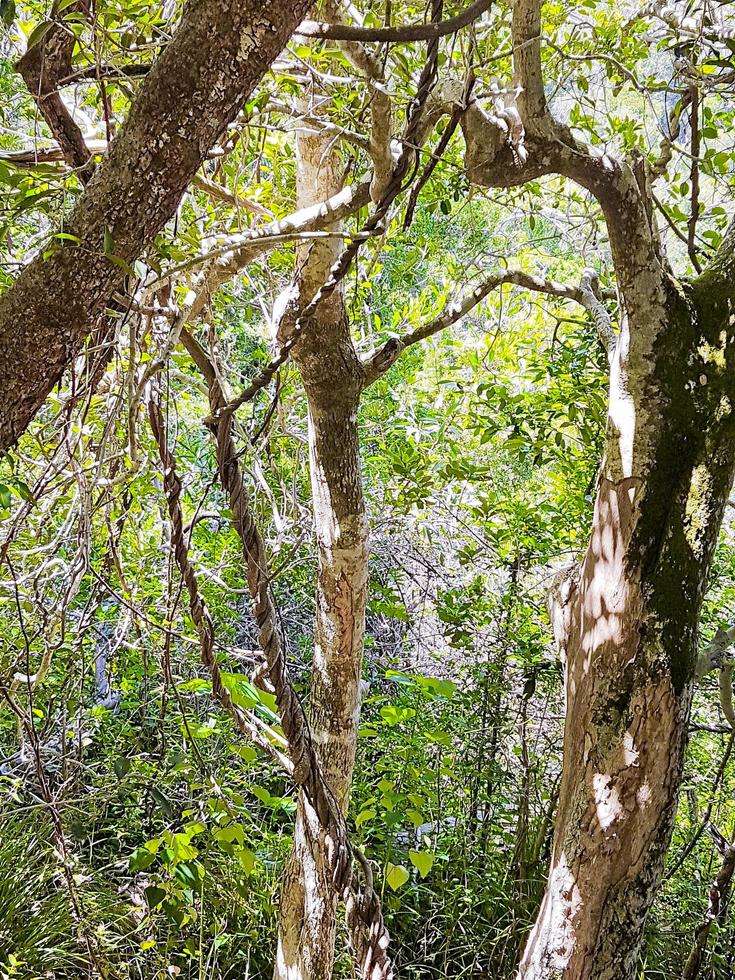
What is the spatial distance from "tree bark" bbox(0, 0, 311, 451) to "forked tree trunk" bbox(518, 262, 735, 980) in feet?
3.41

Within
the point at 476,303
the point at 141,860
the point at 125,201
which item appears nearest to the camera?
A: the point at 125,201

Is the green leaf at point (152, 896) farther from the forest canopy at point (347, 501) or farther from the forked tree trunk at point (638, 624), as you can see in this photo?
the forked tree trunk at point (638, 624)

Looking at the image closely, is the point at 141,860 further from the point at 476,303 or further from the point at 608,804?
the point at 476,303

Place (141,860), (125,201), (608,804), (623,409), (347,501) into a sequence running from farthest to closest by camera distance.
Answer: (347,501), (623,409), (608,804), (141,860), (125,201)

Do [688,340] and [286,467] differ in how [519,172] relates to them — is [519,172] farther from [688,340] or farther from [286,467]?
[286,467]

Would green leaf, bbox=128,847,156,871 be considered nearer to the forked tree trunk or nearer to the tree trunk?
the tree trunk

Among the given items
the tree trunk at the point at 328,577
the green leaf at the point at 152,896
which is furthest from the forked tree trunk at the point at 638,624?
the green leaf at the point at 152,896

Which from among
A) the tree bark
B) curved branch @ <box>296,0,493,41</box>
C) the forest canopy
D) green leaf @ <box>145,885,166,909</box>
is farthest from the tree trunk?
the tree bark

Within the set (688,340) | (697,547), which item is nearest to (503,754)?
(697,547)

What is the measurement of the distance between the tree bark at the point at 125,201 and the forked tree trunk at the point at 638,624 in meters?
1.04

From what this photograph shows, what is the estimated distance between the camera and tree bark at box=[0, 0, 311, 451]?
0.52m

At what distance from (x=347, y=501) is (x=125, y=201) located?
51.5 inches

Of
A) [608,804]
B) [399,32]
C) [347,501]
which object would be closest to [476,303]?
[347,501]

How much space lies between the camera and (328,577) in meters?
1.86
